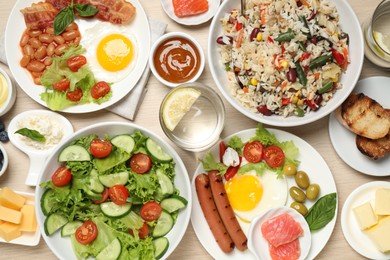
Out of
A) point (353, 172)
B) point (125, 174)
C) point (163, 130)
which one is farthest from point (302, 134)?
point (125, 174)

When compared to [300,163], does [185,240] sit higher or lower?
lower

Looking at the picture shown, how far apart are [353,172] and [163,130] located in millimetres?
1365

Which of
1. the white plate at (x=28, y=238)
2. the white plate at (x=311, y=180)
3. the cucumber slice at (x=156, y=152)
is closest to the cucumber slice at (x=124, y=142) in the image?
the cucumber slice at (x=156, y=152)

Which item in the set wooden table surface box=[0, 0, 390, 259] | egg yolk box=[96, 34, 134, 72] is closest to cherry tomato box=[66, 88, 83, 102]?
wooden table surface box=[0, 0, 390, 259]

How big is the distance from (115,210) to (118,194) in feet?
0.44

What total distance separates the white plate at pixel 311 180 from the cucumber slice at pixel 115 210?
0.45 meters

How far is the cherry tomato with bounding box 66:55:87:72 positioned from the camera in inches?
144

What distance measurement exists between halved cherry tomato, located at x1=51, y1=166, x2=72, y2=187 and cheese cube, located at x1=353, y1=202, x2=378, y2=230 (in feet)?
6.40

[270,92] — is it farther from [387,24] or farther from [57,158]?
[57,158]

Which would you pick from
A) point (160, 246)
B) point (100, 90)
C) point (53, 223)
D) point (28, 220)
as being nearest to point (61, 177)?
point (53, 223)

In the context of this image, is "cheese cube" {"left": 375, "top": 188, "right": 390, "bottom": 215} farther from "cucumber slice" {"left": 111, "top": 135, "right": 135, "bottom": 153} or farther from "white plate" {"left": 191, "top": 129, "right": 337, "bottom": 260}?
"cucumber slice" {"left": 111, "top": 135, "right": 135, "bottom": 153}

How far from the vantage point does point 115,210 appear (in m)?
3.49

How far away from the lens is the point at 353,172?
367 centimetres

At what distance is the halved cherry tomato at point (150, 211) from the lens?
345 centimetres
